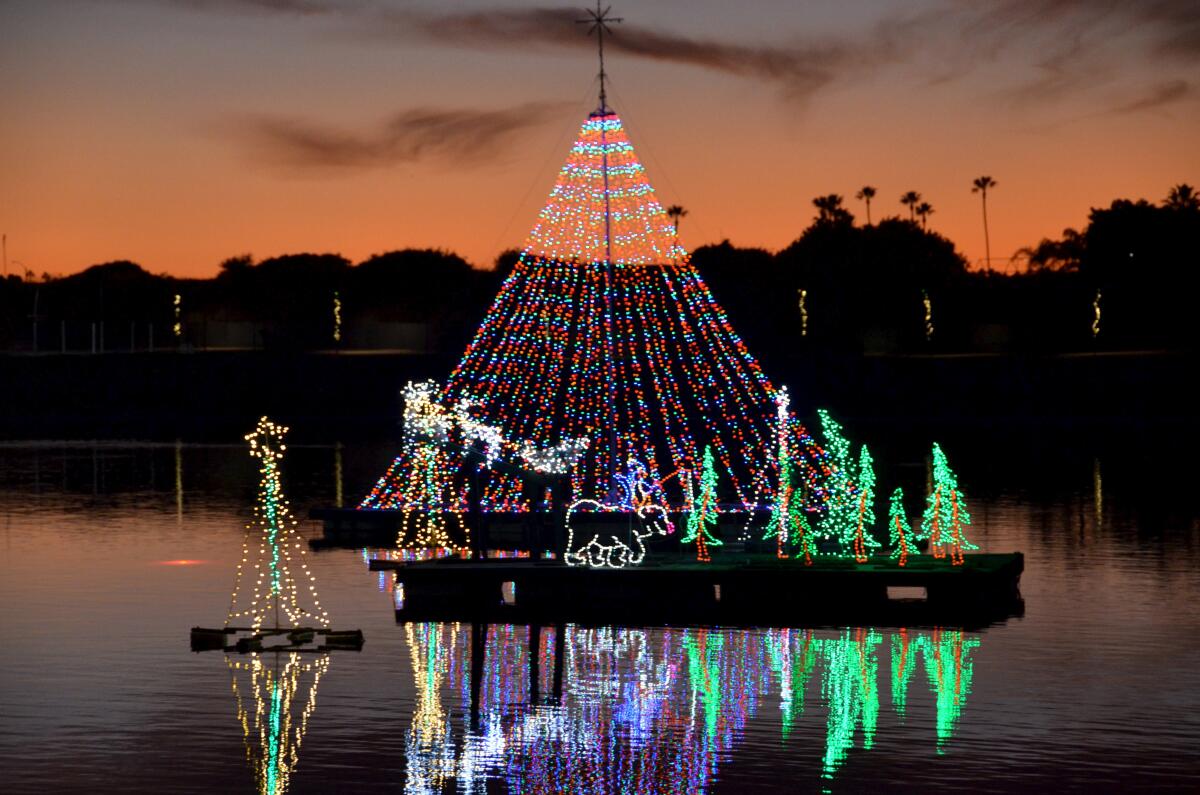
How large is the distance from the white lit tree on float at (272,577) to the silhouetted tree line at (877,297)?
192ft

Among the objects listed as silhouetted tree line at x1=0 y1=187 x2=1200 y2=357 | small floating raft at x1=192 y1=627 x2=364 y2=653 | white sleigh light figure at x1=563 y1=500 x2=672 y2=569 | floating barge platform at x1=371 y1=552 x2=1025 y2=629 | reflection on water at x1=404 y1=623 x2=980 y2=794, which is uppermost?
silhouetted tree line at x1=0 y1=187 x2=1200 y2=357

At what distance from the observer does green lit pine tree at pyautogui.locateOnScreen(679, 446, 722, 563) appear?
42.1 metres

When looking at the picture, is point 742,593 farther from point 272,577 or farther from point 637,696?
point 272,577

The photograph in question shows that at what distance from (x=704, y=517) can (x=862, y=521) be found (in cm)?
445

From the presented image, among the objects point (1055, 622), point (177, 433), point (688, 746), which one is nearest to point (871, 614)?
point (1055, 622)

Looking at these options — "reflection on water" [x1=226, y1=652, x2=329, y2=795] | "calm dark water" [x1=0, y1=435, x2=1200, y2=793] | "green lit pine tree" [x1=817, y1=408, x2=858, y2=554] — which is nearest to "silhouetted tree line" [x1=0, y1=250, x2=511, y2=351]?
"green lit pine tree" [x1=817, y1=408, x2=858, y2=554]

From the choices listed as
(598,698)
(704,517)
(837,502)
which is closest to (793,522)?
(837,502)

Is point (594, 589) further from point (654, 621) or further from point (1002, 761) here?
point (1002, 761)

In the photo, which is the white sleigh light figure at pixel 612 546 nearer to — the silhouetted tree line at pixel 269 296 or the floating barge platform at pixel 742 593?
the floating barge platform at pixel 742 593

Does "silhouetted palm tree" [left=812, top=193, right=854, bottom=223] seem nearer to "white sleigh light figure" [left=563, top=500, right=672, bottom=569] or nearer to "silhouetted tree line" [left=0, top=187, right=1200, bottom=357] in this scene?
"silhouetted tree line" [left=0, top=187, right=1200, bottom=357]

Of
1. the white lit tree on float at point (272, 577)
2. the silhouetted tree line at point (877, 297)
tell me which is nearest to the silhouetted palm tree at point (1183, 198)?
the silhouetted tree line at point (877, 297)

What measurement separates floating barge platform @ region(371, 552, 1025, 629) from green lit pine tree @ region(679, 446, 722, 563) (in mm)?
1769

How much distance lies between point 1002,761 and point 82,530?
39142 mm

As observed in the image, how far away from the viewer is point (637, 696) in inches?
1229
